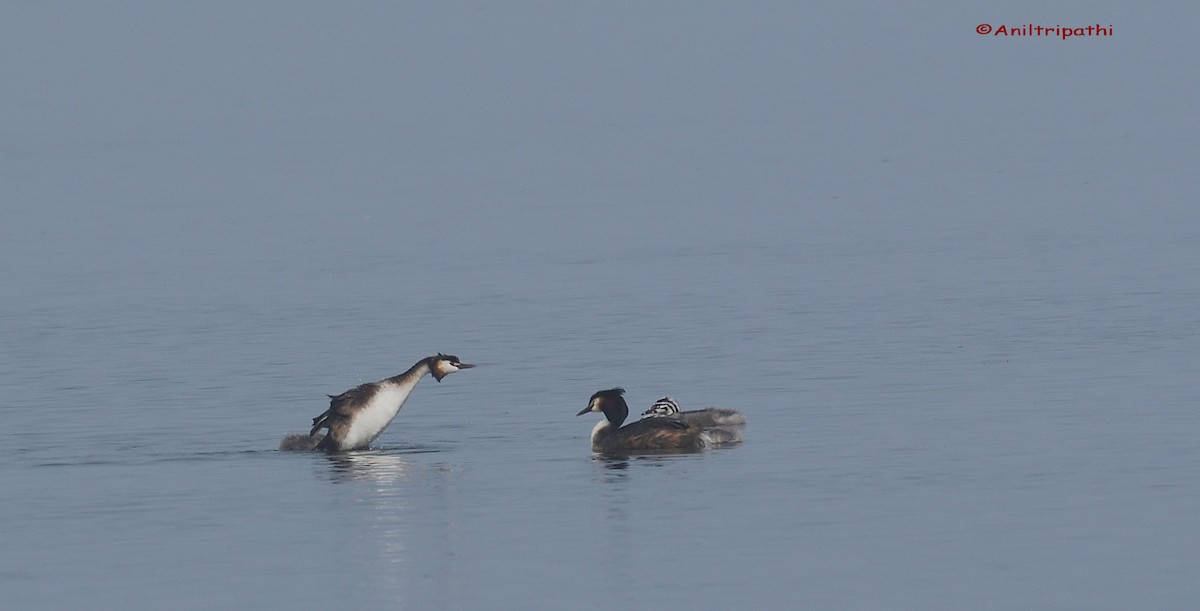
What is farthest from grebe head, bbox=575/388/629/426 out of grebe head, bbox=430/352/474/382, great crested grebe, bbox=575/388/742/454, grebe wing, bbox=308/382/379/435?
grebe wing, bbox=308/382/379/435

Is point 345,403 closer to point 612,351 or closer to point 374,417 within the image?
point 374,417

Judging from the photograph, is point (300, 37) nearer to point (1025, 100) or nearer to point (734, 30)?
point (734, 30)

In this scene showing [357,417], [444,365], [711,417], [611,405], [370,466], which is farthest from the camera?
[444,365]

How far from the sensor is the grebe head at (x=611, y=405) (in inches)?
955

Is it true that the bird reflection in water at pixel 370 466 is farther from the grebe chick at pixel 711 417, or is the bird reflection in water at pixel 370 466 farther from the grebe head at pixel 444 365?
the grebe chick at pixel 711 417

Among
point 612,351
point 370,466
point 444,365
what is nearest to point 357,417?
point 444,365

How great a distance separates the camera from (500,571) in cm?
1778

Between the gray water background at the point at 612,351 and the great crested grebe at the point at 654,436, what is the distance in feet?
0.99

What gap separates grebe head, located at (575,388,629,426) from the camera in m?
24.2

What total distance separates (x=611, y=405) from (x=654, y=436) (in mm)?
773

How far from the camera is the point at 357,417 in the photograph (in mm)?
24703

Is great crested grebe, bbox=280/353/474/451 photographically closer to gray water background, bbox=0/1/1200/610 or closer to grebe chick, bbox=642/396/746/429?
gray water background, bbox=0/1/1200/610

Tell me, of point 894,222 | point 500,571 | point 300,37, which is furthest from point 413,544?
point 300,37

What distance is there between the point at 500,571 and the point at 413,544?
4.70 ft
